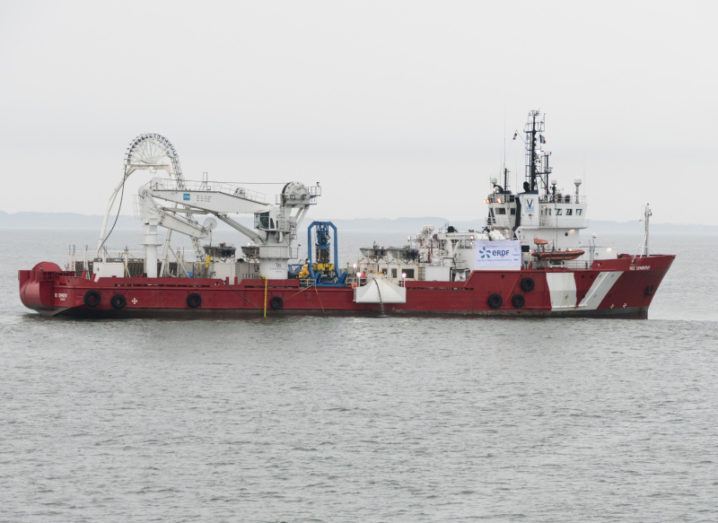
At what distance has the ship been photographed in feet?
196

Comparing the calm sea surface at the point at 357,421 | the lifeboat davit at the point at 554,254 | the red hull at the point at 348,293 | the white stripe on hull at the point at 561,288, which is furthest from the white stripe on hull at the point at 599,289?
the lifeboat davit at the point at 554,254

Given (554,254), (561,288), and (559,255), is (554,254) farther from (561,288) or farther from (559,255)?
(561,288)

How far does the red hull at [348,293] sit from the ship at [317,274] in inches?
2.0

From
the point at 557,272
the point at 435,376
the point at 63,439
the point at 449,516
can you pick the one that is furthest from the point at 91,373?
the point at 557,272

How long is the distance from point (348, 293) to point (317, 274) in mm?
2163

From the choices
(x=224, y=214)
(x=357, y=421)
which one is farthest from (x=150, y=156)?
(x=357, y=421)

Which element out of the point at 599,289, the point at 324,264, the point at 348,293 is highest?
the point at 324,264

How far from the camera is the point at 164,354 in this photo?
166 feet

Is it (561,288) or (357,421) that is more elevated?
(561,288)

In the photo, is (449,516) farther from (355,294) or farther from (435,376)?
(355,294)

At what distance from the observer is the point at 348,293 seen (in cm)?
6034

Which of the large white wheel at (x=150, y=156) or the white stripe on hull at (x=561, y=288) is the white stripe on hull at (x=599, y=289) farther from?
the large white wheel at (x=150, y=156)

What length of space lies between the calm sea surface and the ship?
1294 mm

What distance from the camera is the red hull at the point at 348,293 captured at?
5962cm
